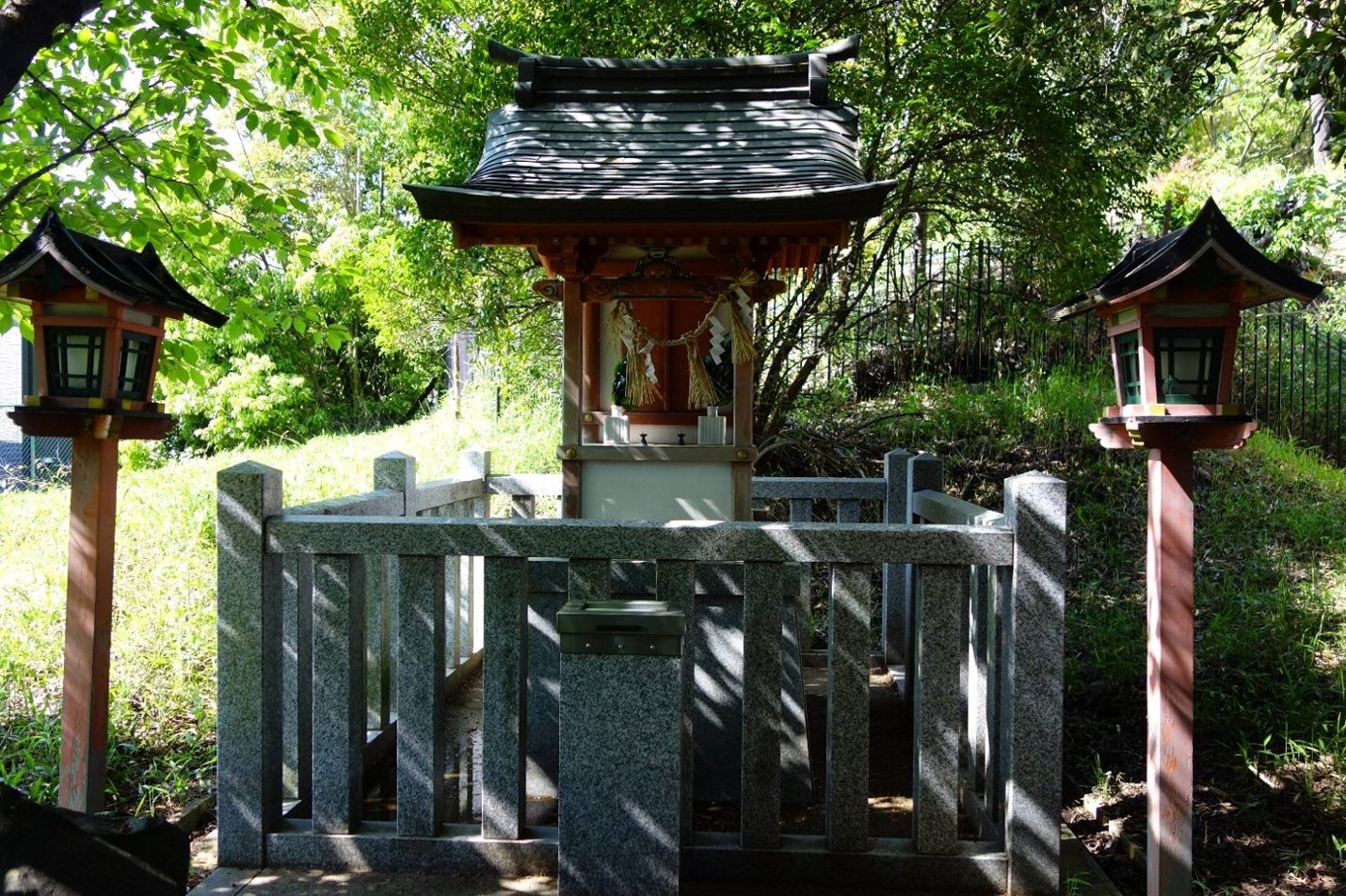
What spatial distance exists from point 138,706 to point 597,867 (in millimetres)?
3504

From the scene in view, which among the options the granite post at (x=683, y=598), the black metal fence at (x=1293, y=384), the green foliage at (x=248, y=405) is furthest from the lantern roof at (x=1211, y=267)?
the green foliage at (x=248, y=405)

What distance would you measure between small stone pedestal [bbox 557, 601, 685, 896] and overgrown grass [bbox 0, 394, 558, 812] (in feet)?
7.95

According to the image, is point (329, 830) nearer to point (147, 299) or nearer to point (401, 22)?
point (147, 299)

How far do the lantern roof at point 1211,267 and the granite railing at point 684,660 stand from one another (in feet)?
2.44

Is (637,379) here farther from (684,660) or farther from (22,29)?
(22,29)

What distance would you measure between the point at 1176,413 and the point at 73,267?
364 centimetres

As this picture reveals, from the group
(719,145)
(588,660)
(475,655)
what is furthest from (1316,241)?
(588,660)

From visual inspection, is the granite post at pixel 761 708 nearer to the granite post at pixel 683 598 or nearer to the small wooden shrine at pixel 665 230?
the granite post at pixel 683 598

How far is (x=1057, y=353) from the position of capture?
1030 centimetres

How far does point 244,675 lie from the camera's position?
10.5 feet

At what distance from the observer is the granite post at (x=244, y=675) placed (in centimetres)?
319

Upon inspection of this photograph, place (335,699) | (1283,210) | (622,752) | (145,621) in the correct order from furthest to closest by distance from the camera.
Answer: (1283,210), (145,621), (335,699), (622,752)

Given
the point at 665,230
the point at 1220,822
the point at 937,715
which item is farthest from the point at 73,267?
the point at 1220,822

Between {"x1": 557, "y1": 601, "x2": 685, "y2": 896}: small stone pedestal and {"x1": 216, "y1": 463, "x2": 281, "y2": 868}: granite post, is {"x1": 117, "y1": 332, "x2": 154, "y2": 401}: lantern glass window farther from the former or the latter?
{"x1": 557, "y1": 601, "x2": 685, "y2": 896}: small stone pedestal
